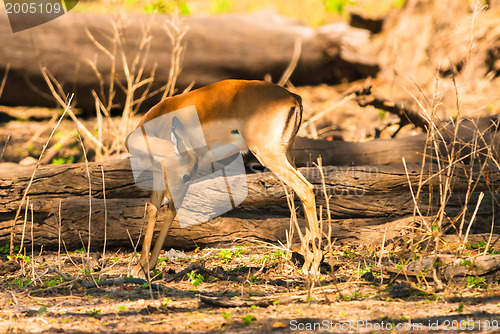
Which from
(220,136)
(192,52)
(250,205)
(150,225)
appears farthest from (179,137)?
(192,52)

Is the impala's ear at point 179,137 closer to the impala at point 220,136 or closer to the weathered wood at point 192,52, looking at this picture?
the impala at point 220,136

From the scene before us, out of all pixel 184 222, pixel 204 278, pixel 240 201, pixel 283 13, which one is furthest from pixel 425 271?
pixel 283 13

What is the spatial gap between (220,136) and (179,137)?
407 millimetres

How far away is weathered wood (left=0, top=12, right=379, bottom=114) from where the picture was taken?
9492 mm

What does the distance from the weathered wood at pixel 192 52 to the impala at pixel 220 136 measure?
Answer: 4.56m

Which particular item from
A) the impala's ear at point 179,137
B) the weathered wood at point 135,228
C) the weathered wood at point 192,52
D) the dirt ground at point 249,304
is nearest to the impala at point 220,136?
the impala's ear at point 179,137

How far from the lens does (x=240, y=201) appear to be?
583cm

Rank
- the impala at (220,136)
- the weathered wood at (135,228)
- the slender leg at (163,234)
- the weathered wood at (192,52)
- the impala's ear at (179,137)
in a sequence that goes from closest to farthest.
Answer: the impala at (220,136)
the slender leg at (163,234)
the impala's ear at (179,137)
the weathered wood at (135,228)
the weathered wood at (192,52)

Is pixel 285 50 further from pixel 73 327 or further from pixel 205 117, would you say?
pixel 73 327

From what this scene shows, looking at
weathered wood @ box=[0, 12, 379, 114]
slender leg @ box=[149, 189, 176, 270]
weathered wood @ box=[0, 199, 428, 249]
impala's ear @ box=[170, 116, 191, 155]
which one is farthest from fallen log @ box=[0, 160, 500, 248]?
weathered wood @ box=[0, 12, 379, 114]

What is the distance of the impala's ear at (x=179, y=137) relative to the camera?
4.96 meters

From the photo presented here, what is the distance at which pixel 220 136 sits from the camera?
192 inches

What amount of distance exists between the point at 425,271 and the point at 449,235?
53.0 inches

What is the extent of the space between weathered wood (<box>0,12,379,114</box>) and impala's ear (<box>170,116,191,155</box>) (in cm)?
463
